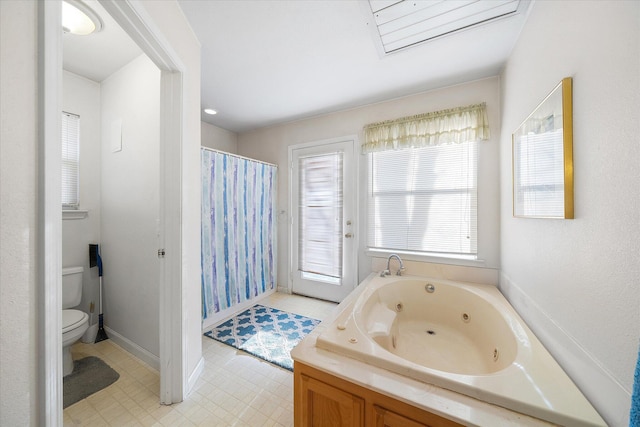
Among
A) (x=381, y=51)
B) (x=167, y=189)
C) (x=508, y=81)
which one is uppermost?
(x=381, y=51)

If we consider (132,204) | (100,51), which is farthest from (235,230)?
(100,51)

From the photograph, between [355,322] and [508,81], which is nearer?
[355,322]

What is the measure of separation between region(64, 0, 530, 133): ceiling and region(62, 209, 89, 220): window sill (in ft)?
3.89

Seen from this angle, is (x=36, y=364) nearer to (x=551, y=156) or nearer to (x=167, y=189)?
(x=167, y=189)

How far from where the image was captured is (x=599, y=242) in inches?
31.2

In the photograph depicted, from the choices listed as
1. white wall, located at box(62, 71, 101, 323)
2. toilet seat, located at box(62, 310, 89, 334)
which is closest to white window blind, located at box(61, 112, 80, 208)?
white wall, located at box(62, 71, 101, 323)

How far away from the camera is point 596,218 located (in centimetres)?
81

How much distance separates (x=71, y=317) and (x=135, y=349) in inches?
19.4

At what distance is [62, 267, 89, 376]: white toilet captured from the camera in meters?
1.51

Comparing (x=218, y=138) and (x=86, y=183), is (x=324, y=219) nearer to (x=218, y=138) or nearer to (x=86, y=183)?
(x=218, y=138)

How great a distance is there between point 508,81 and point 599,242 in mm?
1523

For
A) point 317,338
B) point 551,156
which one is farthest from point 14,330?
point 551,156

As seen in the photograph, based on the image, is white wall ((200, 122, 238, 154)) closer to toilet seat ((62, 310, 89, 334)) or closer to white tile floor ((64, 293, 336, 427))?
toilet seat ((62, 310, 89, 334))

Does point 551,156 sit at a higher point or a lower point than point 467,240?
higher
